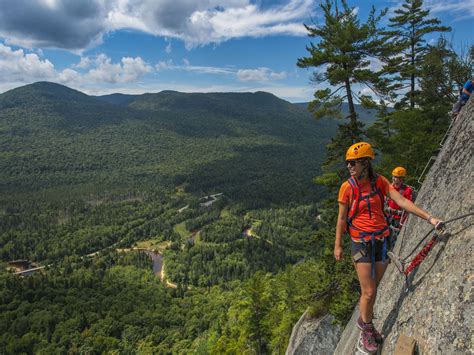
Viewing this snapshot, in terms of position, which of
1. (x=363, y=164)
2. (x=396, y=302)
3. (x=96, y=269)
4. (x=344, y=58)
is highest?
(x=344, y=58)

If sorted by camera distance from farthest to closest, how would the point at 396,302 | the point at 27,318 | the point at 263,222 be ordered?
the point at 263,222 < the point at 27,318 < the point at 396,302

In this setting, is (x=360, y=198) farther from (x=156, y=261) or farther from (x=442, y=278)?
(x=156, y=261)

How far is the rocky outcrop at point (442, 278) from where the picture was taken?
4.39 meters

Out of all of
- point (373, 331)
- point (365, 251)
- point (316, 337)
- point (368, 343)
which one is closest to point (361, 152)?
point (365, 251)

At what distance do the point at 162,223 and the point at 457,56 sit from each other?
562 ft

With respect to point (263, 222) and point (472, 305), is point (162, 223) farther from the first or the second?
point (472, 305)

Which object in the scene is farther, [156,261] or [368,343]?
[156,261]

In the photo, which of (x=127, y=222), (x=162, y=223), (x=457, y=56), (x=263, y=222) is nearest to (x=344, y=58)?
(x=457, y=56)

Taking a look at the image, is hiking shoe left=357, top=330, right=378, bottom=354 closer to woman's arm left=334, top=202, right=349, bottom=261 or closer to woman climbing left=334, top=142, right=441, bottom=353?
woman climbing left=334, top=142, right=441, bottom=353

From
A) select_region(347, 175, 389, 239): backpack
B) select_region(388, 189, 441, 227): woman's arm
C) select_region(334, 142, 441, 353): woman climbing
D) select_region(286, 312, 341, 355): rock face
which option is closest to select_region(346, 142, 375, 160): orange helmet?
select_region(334, 142, 441, 353): woman climbing

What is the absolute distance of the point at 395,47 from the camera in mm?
17766

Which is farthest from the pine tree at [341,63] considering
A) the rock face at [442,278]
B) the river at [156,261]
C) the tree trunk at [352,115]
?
the river at [156,261]

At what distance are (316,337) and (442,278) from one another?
14.0 metres

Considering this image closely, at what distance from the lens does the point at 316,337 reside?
55.3 ft
